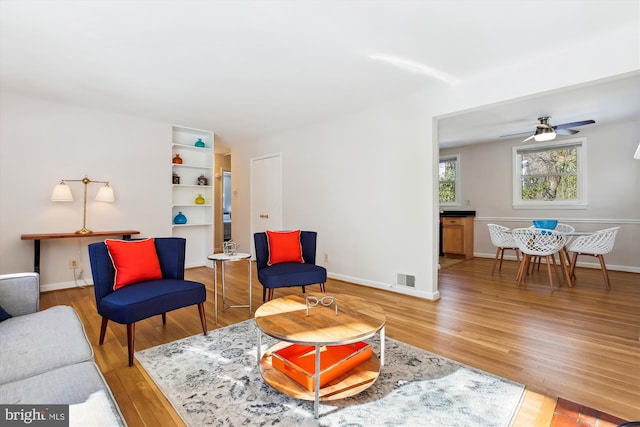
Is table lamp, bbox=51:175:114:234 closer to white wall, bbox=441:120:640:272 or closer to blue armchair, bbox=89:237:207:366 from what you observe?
blue armchair, bbox=89:237:207:366

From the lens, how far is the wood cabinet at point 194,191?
520 centimetres

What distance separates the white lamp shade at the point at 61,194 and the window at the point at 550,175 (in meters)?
7.26

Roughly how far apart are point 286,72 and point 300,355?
2563 mm

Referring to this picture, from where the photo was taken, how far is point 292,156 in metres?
5.24

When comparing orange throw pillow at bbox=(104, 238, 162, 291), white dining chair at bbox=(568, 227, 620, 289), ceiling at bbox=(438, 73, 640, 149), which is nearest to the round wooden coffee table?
orange throw pillow at bbox=(104, 238, 162, 291)

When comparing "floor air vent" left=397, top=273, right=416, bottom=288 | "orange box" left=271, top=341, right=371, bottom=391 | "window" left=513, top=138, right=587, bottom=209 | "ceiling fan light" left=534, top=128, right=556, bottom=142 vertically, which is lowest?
"orange box" left=271, top=341, right=371, bottom=391

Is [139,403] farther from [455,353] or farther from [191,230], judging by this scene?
[191,230]

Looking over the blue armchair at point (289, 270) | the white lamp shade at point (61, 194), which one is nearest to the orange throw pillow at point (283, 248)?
the blue armchair at point (289, 270)

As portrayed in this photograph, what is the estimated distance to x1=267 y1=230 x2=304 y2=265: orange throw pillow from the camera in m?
3.41

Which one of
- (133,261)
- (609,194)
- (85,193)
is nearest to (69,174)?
(85,193)

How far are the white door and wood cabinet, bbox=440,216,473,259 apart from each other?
3561 mm

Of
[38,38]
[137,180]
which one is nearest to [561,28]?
[38,38]

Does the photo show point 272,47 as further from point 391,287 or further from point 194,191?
point 194,191
